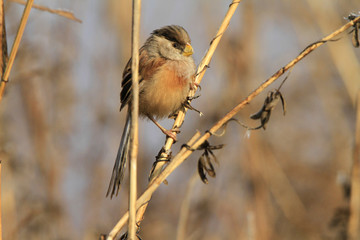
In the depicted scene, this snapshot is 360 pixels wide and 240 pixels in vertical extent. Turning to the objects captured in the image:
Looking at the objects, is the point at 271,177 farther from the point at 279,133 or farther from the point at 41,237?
the point at 41,237

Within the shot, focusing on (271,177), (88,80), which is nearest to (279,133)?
(271,177)

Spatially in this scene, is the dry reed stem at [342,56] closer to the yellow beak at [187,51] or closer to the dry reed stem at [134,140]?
the yellow beak at [187,51]

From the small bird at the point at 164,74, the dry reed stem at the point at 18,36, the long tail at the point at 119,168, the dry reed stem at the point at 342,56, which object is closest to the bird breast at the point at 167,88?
the small bird at the point at 164,74

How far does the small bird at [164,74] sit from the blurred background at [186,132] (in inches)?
35.3

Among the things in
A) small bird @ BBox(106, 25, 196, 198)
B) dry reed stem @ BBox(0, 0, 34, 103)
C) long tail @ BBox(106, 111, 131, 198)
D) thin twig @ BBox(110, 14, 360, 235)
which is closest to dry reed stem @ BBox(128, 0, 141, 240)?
thin twig @ BBox(110, 14, 360, 235)

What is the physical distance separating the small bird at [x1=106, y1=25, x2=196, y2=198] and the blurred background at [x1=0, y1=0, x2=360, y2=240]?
90 cm

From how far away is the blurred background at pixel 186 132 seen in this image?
3.63 m

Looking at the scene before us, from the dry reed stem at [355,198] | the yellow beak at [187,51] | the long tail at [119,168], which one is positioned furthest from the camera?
the yellow beak at [187,51]

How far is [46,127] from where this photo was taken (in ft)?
13.0

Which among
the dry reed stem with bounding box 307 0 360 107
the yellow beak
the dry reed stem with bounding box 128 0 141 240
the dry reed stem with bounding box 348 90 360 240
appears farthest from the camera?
the dry reed stem with bounding box 307 0 360 107

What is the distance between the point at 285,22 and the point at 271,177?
1.57 metres

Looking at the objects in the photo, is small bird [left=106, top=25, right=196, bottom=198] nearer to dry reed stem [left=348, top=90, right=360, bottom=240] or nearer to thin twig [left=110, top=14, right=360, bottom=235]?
thin twig [left=110, top=14, right=360, bottom=235]

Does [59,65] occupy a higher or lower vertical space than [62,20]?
lower

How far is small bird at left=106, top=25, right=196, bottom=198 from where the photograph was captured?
254 cm
